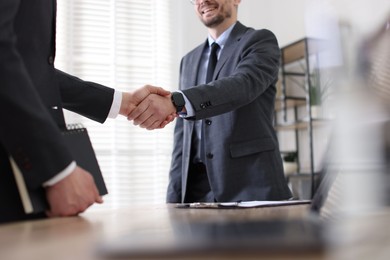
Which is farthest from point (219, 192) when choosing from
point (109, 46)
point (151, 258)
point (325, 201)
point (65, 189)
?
point (109, 46)

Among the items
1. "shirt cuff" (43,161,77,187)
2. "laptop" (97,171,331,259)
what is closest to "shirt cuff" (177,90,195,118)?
"shirt cuff" (43,161,77,187)

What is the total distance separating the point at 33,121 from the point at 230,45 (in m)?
1.37

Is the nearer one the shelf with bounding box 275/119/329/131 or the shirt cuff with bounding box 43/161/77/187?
the shirt cuff with bounding box 43/161/77/187

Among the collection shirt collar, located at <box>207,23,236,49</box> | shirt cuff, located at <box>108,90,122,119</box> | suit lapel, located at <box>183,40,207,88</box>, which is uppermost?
shirt collar, located at <box>207,23,236,49</box>

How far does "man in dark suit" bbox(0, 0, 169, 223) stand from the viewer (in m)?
0.86

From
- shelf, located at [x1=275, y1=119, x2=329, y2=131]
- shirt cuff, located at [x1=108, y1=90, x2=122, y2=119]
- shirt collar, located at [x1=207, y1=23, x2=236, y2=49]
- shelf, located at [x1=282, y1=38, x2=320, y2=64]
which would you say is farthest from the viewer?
shelf, located at [x1=282, y1=38, x2=320, y2=64]

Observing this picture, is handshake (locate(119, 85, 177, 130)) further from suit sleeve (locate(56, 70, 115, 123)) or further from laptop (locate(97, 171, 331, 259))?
laptop (locate(97, 171, 331, 259))

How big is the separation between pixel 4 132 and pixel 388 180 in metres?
0.69

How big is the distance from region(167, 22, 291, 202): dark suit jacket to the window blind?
1.40 metres

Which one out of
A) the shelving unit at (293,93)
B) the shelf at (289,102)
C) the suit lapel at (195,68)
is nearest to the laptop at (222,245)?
the suit lapel at (195,68)

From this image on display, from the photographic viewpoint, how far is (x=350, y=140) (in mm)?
437

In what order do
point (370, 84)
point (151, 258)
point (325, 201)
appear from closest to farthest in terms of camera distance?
point (151, 258) → point (370, 84) → point (325, 201)

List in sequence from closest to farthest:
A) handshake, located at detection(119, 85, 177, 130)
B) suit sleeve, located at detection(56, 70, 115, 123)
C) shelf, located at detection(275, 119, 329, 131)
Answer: suit sleeve, located at detection(56, 70, 115, 123), handshake, located at detection(119, 85, 177, 130), shelf, located at detection(275, 119, 329, 131)

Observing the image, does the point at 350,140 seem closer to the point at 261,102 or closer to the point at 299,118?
the point at 261,102
